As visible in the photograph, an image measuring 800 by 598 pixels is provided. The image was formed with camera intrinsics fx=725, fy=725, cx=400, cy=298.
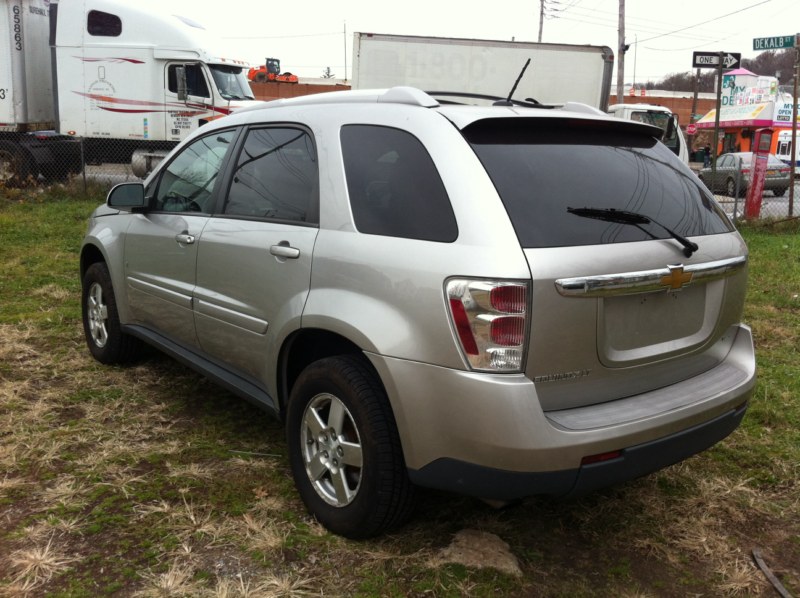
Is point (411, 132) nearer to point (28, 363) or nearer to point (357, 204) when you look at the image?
point (357, 204)

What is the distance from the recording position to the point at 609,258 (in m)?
2.41

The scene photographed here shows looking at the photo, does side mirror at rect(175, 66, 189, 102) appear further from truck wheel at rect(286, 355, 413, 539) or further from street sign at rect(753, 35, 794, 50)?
truck wheel at rect(286, 355, 413, 539)

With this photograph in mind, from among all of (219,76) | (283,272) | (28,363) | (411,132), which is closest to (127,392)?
(28,363)

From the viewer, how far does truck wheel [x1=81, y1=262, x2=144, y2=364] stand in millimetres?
4688

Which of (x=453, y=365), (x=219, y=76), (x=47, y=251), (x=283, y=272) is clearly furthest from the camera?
(x=219, y=76)

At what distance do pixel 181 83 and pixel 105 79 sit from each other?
60.9 inches

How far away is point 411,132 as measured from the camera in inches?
107

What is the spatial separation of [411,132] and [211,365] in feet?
5.52

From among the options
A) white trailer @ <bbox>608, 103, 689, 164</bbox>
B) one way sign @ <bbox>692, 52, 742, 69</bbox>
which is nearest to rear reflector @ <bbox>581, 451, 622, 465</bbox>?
one way sign @ <bbox>692, 52, 742, 69</bbox>

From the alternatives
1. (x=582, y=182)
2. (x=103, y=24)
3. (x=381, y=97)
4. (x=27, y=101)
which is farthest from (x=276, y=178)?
(x=27, y=101)

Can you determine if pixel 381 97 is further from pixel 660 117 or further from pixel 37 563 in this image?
pixel 660 117

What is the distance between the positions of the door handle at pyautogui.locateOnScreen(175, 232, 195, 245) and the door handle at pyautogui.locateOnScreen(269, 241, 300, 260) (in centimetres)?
78

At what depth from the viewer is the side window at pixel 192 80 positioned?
576 inches

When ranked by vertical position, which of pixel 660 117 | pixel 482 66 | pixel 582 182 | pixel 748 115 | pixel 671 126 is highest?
pixel 748 115
